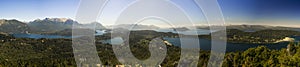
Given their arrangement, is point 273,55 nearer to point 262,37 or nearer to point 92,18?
point 92,18

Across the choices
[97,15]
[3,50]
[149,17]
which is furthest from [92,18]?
[3,50]

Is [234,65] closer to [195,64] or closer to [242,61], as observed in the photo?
[242,61]

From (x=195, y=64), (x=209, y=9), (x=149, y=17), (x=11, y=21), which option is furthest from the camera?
(x=11, y=21)

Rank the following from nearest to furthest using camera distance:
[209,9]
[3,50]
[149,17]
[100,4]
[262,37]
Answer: [209,9]
[100,4]
[149,17]
[262,37]
[3,50]

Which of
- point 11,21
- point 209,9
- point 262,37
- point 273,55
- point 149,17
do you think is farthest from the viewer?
point 11,21

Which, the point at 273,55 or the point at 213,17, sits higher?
the point at 213,17

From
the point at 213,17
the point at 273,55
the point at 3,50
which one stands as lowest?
the point at 3,50

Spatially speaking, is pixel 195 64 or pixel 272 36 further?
pixel 272 36

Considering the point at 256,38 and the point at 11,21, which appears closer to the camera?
the point at 256,38

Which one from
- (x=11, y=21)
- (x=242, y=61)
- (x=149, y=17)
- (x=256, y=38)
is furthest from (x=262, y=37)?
(x=11, y=21)
